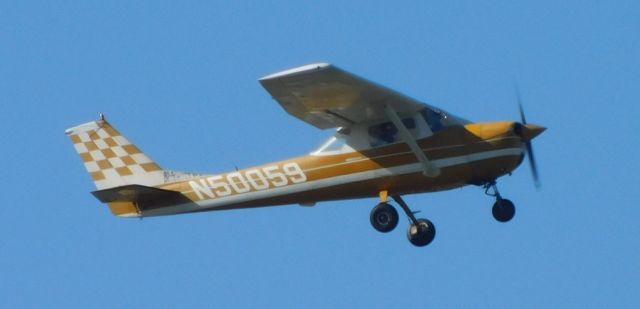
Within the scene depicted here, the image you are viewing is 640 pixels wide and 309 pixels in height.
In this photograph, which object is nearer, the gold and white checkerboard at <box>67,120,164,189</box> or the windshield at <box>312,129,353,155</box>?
the windshield at <box>312,129,353,155</box>

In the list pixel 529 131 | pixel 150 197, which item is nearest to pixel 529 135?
pixel 529 131

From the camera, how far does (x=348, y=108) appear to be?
21.4m

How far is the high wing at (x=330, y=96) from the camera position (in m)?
19.7

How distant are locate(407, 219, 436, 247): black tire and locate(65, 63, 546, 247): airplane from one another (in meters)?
0.02

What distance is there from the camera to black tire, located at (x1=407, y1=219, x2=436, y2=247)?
22.2m

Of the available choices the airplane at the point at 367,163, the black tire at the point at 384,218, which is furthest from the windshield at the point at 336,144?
the black tire at the point at 384,218

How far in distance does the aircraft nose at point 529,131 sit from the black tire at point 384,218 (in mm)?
2400

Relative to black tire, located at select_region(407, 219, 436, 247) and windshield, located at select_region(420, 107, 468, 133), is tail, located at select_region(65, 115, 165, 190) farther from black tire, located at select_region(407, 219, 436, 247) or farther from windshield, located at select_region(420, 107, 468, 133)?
windshield, located at select_region(420, 107, 468, 133)

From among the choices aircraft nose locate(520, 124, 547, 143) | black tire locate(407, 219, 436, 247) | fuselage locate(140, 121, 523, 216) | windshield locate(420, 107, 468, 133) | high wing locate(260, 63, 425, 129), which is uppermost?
high wing locate(260, 63, 425, 129)

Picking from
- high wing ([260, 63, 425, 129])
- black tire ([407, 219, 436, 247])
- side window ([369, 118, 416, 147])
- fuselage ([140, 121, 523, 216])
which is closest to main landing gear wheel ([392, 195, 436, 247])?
black tire ([407, 219, 436, 247])

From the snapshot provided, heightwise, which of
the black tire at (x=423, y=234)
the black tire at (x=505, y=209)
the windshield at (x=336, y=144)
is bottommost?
the black tire at (x=423, y=234)

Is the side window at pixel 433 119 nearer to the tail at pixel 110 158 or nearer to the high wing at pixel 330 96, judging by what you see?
the high wing at pixel 330 96

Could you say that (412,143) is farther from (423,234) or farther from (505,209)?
(505,209)

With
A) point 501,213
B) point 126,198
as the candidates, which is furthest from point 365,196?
point 126,198
